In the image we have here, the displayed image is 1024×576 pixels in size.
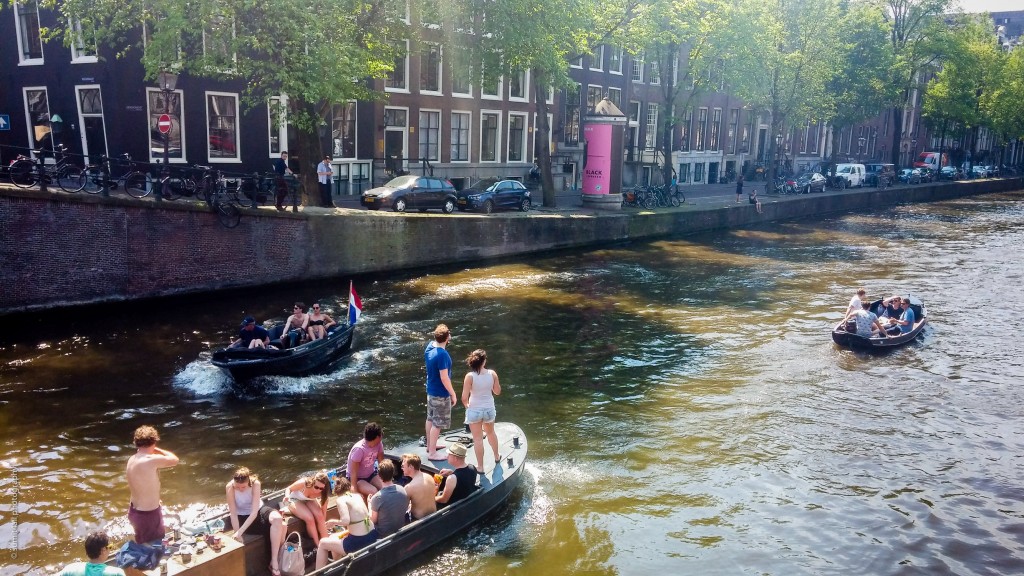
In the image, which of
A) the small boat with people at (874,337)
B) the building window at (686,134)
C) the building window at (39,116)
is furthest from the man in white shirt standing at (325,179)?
the building window at (686,134)

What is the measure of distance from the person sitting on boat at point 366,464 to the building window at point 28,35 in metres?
27.7

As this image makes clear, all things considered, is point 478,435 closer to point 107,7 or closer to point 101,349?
point 101,349

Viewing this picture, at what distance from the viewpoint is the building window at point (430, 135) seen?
136 ft

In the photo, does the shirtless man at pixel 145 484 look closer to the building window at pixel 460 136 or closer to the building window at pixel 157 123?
the building window at pixel 157 123

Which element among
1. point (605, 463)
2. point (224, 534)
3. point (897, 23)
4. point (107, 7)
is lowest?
point (605, 463)

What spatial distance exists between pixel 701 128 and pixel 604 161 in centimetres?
2470

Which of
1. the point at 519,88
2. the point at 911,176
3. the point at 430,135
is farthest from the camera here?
the point at 911,176

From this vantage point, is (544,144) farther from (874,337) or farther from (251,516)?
(251,516)

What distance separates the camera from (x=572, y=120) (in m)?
51.6

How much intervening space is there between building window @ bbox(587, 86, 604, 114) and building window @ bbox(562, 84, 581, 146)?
1.02 metres

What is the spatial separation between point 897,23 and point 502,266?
52240 mm

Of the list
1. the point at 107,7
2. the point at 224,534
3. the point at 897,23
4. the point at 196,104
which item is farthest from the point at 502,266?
the point at 897,23

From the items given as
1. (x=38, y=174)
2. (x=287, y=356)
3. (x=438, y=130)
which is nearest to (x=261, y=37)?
(x=38, y=174)

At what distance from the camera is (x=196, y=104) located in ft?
103
